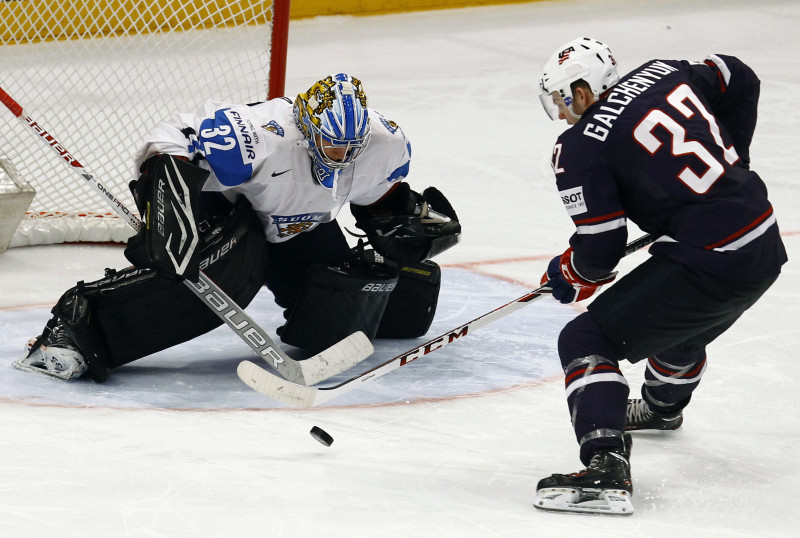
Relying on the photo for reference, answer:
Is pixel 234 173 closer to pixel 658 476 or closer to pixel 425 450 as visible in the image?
pixel 425 450

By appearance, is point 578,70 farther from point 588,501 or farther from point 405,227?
point 405,227

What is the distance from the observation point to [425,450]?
2.89 meters

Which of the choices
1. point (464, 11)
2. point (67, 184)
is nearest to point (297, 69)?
point (464, 11)

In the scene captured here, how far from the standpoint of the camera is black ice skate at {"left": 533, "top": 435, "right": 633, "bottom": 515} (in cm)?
247

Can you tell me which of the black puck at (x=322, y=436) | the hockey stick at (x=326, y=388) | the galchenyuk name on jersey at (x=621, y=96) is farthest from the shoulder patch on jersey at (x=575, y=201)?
the black puck at (x=322, y=436)

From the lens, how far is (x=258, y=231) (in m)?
3.48

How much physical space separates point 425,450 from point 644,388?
576mm

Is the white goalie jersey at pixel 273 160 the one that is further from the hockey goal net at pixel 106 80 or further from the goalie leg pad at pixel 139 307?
the hockey goal net at pixel 106 80

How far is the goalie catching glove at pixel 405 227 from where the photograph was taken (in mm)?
3738

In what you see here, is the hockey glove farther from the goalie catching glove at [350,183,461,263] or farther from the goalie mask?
the goalie catching glove at [350,183,461,263]

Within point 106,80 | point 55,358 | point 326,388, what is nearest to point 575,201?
point 326,388

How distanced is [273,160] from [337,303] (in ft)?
1.54

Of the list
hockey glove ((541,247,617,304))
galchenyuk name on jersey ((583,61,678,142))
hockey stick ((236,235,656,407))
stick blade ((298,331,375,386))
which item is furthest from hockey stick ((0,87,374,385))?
galchenyuk name on jersey ((583,61,678,142))

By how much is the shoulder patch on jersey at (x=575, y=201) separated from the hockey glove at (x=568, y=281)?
0.15 m
